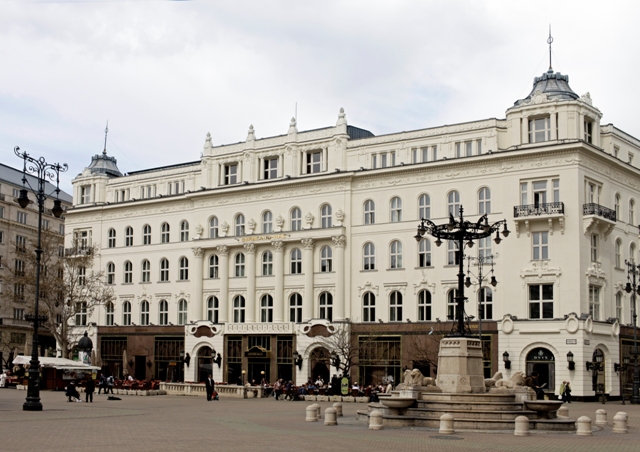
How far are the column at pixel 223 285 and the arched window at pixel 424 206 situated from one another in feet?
57.7

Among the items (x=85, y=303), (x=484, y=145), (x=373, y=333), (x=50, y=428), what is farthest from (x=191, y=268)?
(x=50, y=428)

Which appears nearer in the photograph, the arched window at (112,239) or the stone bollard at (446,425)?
the stone bollard at (446,425)

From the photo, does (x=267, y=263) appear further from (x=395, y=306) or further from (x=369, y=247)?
(x=395, y=306)

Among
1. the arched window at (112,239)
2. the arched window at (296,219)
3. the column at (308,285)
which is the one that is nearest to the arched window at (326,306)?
the column at (308,285)

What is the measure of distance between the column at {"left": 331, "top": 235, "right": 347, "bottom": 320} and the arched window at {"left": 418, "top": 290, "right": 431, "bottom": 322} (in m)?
6.28

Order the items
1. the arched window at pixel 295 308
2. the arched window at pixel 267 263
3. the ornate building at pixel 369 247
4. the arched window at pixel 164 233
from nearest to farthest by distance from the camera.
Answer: the ornate building at pixel 369 247, the arched window at pixel 295 308, the arched window at pixel 267 263, the arched window at pixel 164 233

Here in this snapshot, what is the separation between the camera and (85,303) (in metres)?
81.8

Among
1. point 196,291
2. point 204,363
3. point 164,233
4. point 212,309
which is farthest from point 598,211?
point 164,233

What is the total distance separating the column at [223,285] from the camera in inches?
2943

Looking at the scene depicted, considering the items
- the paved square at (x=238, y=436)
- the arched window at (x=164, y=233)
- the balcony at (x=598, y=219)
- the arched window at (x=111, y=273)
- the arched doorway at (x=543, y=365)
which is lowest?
the paved square at (x=238, y=436)

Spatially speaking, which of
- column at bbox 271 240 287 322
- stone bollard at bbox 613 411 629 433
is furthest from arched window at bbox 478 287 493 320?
stone bollard at bbox 613 411 629 433

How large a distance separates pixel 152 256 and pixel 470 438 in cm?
5710

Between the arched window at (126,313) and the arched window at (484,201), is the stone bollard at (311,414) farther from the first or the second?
the arched window at (126,313)

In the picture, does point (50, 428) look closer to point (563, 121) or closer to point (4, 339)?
point (563, 121)
